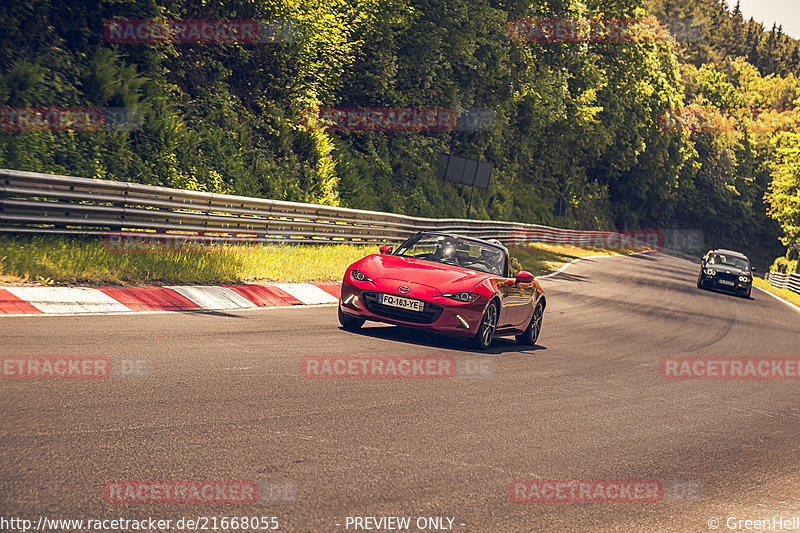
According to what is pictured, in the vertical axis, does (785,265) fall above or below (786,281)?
below

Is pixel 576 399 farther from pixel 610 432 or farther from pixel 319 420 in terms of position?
pixel 319 420

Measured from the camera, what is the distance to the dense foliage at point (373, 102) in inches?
720

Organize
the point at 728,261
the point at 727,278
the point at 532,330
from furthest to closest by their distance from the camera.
→ the point at 728,261
the point at 727,278
the point at 532,330

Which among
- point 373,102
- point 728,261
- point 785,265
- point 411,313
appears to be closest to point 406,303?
point 411,313

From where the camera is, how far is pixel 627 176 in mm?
77062

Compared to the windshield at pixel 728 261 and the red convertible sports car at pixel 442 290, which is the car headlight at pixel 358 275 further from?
the windshield at pixel 728 261

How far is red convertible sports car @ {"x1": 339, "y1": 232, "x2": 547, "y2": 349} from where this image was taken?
32.6 ft

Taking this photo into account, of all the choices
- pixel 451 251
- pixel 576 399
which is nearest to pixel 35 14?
pixel 451 251

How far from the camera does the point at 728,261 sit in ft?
107

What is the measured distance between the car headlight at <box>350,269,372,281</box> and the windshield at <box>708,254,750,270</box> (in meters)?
25.0

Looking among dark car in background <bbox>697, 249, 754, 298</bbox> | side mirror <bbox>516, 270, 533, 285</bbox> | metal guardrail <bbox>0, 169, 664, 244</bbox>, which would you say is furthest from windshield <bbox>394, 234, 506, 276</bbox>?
dark car in background <bbox>697, 249, 754, 298</bbox>

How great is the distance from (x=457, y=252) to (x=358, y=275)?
1.72 metres

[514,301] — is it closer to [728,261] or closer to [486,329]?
[486,329]

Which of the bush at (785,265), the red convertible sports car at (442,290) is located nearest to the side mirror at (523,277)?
the red convertible sports car at (442,290)
